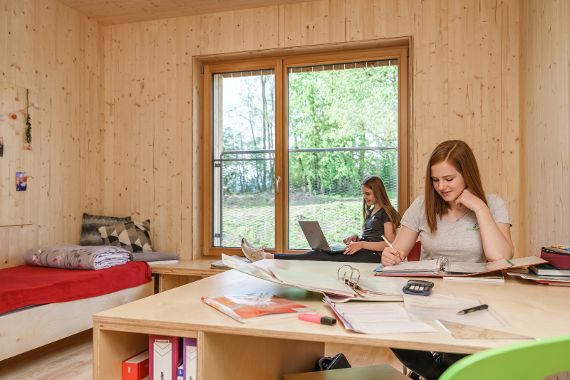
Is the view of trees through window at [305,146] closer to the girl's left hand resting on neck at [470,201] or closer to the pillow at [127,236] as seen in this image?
the pillow at [127,236]

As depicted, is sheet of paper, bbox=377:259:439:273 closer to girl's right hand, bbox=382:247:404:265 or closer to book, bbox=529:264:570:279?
girl's right hand, bbox=382:247:404:265

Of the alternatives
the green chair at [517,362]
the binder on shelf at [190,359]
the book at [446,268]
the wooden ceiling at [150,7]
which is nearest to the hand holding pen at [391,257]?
the book at [446,268]

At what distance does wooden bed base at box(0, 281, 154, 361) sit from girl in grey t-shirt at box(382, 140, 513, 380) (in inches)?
79.1

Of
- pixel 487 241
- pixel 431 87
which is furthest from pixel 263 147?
pixel 487 241

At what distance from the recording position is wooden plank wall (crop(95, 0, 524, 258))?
3473mm

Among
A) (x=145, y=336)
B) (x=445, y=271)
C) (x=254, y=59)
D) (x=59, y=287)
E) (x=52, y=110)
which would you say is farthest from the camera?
(x=254, y=59)

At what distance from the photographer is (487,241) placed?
1.85m

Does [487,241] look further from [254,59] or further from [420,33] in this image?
[254,59]

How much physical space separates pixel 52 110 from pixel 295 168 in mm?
2000

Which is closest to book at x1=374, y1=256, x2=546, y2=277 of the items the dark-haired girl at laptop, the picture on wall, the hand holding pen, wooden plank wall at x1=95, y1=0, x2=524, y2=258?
the hand holding pen

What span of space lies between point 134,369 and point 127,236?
3.09 metres

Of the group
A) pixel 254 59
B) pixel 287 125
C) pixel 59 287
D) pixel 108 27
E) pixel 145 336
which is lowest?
pixel 59 287

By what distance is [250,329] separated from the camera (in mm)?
1004

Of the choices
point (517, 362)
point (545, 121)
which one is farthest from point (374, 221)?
point (517, 362)
